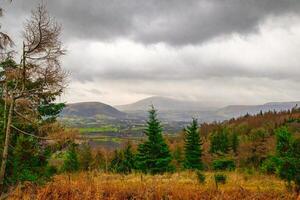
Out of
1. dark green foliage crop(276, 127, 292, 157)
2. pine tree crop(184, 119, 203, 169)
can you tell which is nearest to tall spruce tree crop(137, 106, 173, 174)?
pine tree crop(184, 119, 203, 169)

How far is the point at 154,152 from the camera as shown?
1420 inches

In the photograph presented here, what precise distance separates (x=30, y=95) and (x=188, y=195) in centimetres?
610

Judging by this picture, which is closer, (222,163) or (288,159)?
(288,159)

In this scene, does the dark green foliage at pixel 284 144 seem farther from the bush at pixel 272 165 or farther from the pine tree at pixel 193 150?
the pine tree at pixel 193 150

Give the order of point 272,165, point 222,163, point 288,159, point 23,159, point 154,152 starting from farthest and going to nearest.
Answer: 1. point 222,163
2. point 154,152
3. point 272,165
4. point 23,159
5. point 288,159

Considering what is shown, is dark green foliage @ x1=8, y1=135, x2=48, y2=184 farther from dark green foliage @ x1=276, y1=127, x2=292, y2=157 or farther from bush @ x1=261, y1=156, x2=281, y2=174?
dark green foliage @ x1=276, y1=127, x2=292, y2=157

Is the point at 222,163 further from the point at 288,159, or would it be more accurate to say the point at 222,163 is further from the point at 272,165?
the point at 288,159

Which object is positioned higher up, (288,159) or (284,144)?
(284,144)

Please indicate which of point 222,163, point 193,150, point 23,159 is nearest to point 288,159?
point 23,159

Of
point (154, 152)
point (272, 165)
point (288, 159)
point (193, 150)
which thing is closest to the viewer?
point (288, 159)

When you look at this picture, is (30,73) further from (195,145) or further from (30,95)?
(195,145)

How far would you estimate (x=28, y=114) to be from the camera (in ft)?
39.3

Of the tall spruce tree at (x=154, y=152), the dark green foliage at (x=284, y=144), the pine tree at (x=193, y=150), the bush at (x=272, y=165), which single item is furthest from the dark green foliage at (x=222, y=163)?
the dark green foliage at (x=284, y=144)

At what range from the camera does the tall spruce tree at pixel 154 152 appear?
117 feet
